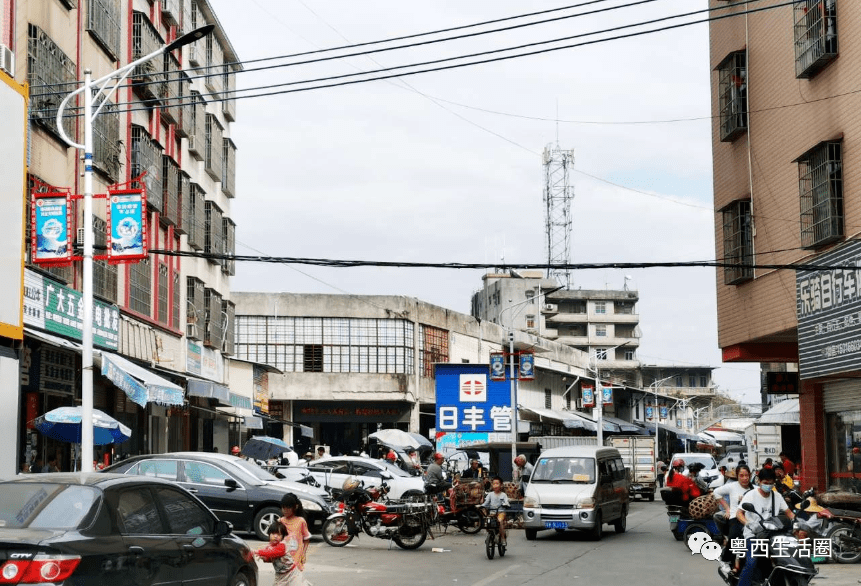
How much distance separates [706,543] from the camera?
1934 cm

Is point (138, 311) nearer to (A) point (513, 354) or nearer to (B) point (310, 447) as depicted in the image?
(A) point (513, 354)

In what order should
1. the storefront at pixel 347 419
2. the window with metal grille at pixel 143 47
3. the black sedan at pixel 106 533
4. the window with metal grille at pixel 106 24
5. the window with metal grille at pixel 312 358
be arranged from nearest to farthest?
the black sedan at pixel 106 533
the window with metal grille at pixel 106 24
the window with metal grille at pixel 143 47
the window with metal grille at pixel 312 358
the storefront at pixel 347 419

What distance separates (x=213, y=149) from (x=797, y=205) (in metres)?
24.8

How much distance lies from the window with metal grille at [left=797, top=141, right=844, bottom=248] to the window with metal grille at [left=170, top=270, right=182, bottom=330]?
20.5 meters

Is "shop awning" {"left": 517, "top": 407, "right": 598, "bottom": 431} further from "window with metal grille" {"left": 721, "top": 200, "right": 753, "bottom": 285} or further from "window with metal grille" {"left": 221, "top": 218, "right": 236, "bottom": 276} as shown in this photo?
"window with metal grille" {"left": 721, "top": 200, "right": 753, "bottom": 285}

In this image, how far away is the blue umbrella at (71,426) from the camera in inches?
870

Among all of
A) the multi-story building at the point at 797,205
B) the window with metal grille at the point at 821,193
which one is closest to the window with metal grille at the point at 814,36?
the multi-story building at the point at 797,205

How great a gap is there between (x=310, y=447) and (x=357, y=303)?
8.21 metres

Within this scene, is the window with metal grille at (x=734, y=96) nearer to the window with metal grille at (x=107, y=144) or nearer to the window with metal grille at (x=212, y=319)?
the window with metal grille at (x=107, y=144)

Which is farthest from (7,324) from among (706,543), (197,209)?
(197,209)

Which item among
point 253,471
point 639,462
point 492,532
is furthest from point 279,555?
point 639,462

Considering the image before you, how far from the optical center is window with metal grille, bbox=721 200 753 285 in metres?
28.4

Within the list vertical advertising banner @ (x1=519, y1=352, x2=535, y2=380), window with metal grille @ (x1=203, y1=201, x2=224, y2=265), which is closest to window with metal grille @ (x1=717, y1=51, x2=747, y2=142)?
vertical advertising banner @ (x1=519, y1=352, x2=535, y2=380)

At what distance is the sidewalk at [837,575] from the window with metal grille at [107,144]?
1884 cm
